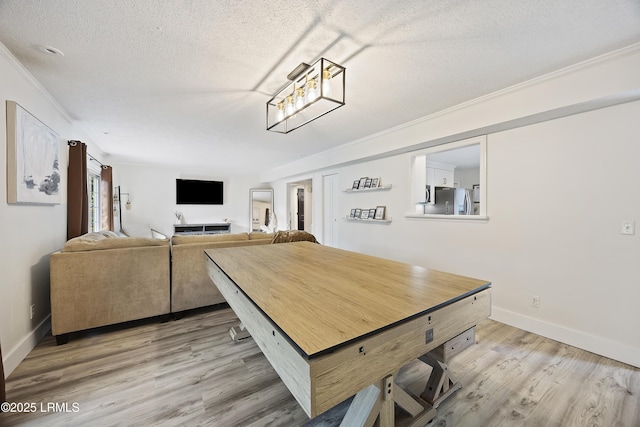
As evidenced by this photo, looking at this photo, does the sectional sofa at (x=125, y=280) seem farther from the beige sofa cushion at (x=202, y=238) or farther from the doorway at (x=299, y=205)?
the doorway at (x=299, y=205)

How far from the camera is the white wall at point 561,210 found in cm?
195

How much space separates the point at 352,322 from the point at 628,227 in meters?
2.52

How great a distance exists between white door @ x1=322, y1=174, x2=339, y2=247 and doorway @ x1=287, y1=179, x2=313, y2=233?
5.51ft

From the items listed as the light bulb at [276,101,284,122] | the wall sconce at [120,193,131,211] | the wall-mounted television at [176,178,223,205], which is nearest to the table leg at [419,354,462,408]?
the light bulb at [276,101,284,122]

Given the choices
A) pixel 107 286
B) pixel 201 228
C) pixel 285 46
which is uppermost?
pixel 285 46

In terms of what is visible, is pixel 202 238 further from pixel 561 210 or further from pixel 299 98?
pixel 561 210

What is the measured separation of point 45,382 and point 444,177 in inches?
222

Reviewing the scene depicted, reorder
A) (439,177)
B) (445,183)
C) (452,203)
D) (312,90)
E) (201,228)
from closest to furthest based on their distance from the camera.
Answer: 1. (312,90)
2. (452,203)
3. (439,177)
4. (445,183)
5. (201,228)

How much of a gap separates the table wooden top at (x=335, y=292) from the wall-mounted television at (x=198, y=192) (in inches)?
223

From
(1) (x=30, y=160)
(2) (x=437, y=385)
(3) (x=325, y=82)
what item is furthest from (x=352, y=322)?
(1) (x=30, y=160)

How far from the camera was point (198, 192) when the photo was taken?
23.0ft

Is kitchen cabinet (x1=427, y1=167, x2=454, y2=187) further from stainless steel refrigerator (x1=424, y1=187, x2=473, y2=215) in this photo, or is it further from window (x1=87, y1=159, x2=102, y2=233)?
window (x1=87, y1=159, x2=102, y2=233)

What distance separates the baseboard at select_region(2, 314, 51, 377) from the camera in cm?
174

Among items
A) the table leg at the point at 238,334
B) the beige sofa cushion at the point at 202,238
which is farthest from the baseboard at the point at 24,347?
the table leg at the point at 238,334
